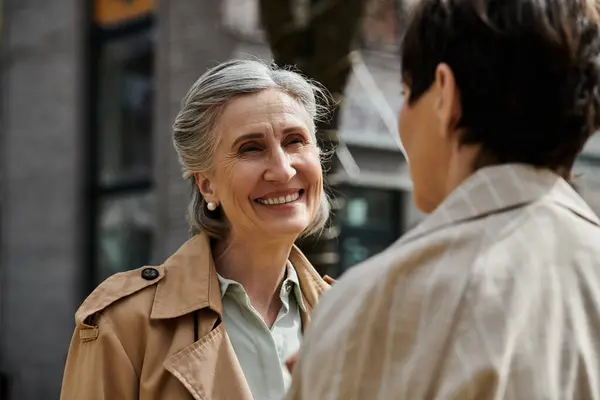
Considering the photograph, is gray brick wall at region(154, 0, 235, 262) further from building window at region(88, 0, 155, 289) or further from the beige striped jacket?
the beige striped jacket

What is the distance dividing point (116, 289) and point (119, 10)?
853cm

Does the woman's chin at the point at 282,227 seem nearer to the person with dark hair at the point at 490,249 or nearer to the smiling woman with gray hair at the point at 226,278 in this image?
the smiling woman with gray hair at the point at 226,278

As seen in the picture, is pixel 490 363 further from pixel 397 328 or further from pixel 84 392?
pixel 84 392

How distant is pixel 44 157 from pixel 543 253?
34.1ft

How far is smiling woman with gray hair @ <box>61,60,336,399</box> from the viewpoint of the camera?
2.09 meters

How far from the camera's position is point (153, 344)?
2.11m

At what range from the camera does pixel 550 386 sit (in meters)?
1.13

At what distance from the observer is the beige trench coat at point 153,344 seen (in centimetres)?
207

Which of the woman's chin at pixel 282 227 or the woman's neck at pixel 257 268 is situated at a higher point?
the woman's chin at pixel 282 227

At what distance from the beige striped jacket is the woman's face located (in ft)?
3.20

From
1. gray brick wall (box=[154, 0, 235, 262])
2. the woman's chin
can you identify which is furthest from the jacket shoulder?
gray brick wall (box=[154, 0, 235, 262])

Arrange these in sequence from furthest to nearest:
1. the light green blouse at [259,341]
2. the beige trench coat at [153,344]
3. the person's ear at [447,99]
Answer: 1. the light green blouse at [259,341]
2. the beige trench coat at [153,344]
3. the person's ear at [447,99]

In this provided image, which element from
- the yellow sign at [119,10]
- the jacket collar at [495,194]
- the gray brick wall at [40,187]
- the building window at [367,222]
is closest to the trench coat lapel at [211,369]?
the jacket collar at [495,194]

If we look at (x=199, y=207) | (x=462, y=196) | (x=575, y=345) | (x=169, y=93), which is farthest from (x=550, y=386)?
(x=169, y=93)
